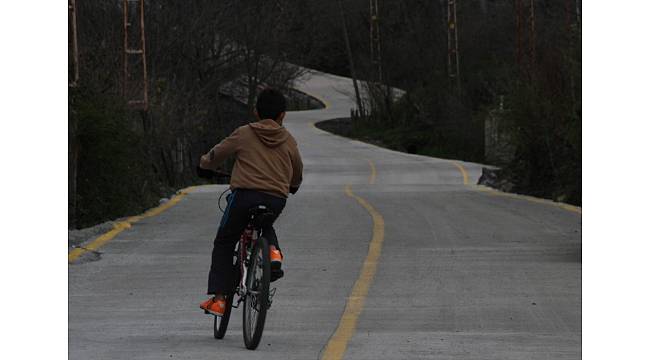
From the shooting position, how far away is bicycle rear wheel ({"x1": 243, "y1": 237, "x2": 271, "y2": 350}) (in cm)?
905

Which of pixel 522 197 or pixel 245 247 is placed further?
pixel 522 197

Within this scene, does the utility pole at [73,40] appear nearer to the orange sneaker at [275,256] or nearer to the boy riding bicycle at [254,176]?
the boy riding bicycle at [254,176]

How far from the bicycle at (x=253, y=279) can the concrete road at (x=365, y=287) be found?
0.47 ft

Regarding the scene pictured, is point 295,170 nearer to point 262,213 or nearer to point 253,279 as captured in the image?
point 262,213

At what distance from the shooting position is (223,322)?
962 cm

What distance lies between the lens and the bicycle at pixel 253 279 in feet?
29.7

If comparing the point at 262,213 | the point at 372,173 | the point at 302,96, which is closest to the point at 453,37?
the point at 372,173

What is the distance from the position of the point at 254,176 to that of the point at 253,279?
65 centimetres

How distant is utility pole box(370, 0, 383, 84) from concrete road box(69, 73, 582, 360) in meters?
46.6

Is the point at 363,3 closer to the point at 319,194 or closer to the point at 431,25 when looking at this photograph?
the point at 431,25

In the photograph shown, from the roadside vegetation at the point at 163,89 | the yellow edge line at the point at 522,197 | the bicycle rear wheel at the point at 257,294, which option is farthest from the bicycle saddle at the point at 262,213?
the yellow edge line at the point at 522,197

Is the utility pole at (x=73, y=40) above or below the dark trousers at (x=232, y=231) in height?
above

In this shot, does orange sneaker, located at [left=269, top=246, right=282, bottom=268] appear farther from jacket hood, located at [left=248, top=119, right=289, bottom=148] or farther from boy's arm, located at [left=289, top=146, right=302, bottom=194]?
jacket hood, located at [left=248, top=119, right=289, bottom=148]

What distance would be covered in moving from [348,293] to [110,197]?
33.4 feet
